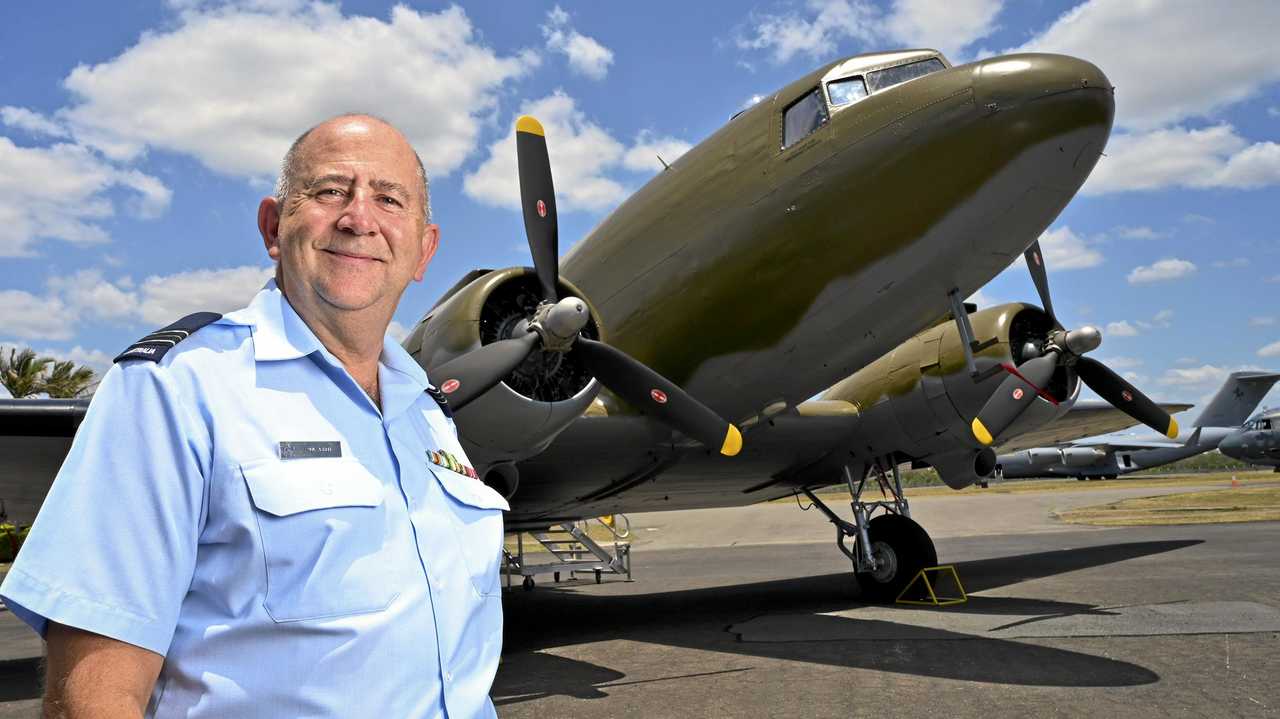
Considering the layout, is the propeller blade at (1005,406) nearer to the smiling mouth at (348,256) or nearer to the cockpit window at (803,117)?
the cockpit window at (803,117)

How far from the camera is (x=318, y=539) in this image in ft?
4.31

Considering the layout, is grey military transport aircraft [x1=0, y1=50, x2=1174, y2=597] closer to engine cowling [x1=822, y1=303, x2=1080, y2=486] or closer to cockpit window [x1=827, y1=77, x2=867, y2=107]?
cockpit window [x1=827, y1=77, x2=867, y2=107]

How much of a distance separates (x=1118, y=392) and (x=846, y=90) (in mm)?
6107

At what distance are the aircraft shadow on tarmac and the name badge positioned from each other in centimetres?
602

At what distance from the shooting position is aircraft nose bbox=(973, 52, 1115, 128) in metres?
6.91

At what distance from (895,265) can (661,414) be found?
2.62m

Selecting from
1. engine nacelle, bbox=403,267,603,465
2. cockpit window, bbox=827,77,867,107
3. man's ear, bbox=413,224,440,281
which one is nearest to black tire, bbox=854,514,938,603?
engine nacelle, bbox=403,267,603,465

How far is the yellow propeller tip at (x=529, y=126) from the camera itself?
858 centimetres

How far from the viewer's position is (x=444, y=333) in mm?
7910

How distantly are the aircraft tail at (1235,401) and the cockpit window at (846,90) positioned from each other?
5509cm

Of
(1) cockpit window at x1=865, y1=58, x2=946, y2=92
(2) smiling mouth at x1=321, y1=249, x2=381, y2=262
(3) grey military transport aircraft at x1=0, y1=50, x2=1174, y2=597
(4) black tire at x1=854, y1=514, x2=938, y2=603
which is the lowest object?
(4) black tire at x1=854, y1=514, x2=938, y2=603

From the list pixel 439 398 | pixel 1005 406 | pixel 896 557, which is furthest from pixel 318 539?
pixel 896 557

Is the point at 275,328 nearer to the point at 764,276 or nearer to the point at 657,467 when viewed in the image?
the point at 764,276

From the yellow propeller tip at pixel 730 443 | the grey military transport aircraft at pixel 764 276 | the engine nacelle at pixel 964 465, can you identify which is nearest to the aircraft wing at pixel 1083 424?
the engine nacelle at pixel 964 465
